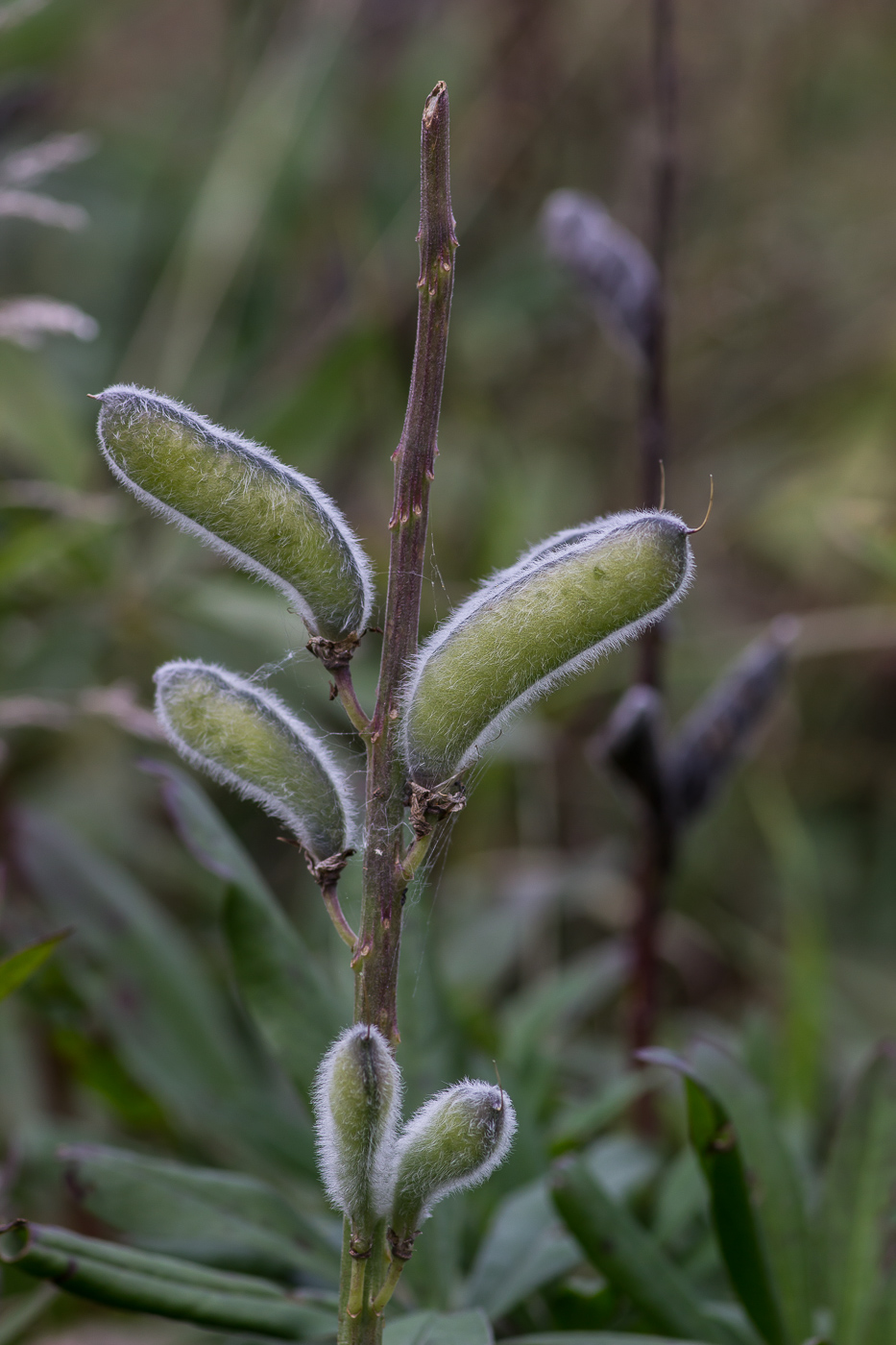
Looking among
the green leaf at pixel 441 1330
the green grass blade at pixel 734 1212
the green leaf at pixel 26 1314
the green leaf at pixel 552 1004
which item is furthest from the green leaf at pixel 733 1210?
the green leaf at pixel 26 1314

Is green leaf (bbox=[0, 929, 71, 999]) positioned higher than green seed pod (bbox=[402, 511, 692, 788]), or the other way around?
green seed pod (bbox=[402, 511, 692, 788])

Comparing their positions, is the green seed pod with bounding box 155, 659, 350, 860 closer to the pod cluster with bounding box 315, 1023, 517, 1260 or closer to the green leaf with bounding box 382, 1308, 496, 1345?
the pod cluster with bounding box 315, 1023, 517, 1260

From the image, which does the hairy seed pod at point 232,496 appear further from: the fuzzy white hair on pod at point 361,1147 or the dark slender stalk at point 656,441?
the dark slender stalk at point 656,441

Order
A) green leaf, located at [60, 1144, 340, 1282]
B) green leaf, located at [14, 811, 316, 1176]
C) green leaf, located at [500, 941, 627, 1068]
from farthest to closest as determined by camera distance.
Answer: green leaf, located at [500, 941, 627, 1068] → green leaf, located at [14, 811, 316, 1176] → green leaf, located at [60, 1144, 340, 1282]

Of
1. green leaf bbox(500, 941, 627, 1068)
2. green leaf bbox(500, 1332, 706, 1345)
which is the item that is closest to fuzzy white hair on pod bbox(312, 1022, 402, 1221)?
green leaf bbox(500, 1332, 706, 1345)

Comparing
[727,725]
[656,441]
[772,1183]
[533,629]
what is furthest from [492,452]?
[533,629]

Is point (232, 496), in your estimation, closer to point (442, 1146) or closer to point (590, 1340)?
point (442, 1146)
